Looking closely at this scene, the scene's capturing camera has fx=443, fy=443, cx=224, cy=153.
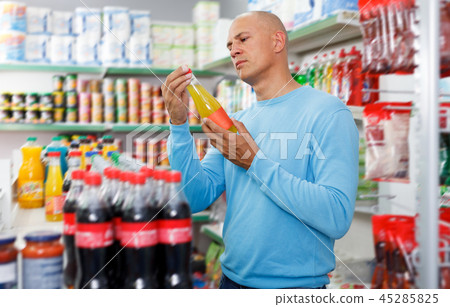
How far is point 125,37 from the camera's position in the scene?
4086mm

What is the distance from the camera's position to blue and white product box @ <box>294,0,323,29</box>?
2.34m

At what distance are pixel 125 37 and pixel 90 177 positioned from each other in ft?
11.2

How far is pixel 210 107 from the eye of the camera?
1.65m

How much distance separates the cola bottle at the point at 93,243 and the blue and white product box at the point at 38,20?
3.56 m

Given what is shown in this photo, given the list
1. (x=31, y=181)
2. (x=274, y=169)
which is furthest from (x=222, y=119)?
(x=31, y=181)

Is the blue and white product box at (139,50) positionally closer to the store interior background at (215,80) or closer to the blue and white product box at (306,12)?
the store interior background at (215,80)

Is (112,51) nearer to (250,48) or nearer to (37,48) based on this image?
(37,48)

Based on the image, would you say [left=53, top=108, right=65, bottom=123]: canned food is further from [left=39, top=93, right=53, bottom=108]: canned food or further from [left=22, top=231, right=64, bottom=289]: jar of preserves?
[left=22, top=231, right=64, bottom=289]: jar of preserves

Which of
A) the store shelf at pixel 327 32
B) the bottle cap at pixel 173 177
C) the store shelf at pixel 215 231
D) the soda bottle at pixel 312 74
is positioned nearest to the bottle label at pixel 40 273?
the bottle cap at pixel 173 177

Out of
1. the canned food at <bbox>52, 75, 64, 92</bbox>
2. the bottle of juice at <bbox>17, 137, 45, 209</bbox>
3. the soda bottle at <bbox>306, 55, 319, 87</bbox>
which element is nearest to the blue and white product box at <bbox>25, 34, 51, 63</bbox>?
the canned food at <bbox>52, 75, 64, 92</bbox>

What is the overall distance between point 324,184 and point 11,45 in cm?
344

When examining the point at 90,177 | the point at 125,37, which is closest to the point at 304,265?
the point at 90,177
